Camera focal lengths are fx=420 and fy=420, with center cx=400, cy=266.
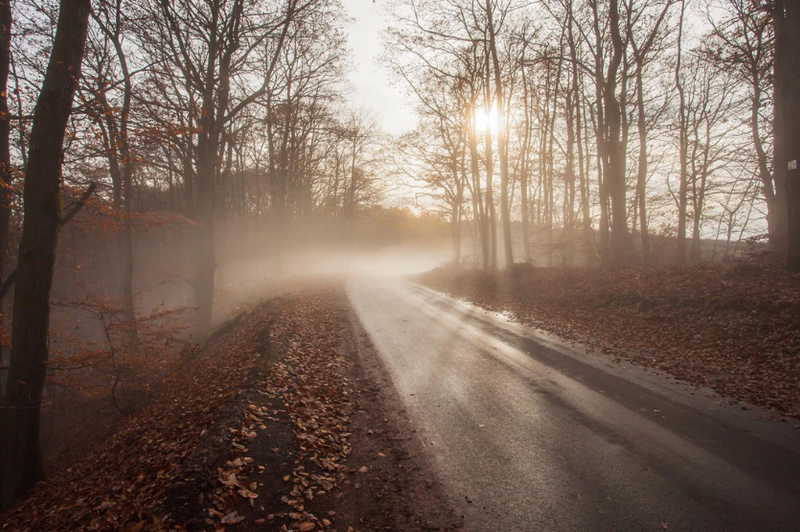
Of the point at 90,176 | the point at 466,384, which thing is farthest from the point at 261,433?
the point at 90,176

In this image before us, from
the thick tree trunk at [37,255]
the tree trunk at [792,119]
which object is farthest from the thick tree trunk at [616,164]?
the thick tree trunk at [37,255]

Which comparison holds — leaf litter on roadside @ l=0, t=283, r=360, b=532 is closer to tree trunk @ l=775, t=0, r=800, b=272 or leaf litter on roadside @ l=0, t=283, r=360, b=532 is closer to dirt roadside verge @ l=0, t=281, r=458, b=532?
dirt roadside verge @ l=0, t=281, r=458, b=532

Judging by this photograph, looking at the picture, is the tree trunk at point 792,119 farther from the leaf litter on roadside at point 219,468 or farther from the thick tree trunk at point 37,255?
the thick tree trunk at point 37,255

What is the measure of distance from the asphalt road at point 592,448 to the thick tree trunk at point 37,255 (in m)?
5.38

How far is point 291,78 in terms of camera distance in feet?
67.4

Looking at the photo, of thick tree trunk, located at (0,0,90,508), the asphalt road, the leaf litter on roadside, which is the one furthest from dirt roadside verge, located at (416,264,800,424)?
thick tree trunk, located at (0,0,90,508)

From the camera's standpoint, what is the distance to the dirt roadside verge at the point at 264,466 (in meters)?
3.52

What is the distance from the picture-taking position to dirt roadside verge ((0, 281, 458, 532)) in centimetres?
352

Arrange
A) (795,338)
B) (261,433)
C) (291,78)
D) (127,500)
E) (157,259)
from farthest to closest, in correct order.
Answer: (157,259)
(291,78)
(795,338)
(261,433)
(127,500)

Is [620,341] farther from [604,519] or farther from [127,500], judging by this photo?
[127,500]

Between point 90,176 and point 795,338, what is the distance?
21981 millimetres

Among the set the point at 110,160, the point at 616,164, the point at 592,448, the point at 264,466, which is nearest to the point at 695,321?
the point at 592,448

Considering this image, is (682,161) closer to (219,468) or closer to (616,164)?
(616,164)

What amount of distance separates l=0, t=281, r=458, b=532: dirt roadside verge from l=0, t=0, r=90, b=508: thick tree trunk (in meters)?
0.67
